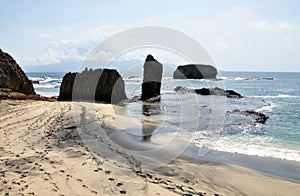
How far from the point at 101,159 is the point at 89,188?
6.97ft

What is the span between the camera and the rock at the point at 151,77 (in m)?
33.4

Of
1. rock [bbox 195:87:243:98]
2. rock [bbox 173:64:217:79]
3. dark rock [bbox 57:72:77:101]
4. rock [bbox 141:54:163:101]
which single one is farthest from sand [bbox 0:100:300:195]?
rock [bbox 173:64:217:79]

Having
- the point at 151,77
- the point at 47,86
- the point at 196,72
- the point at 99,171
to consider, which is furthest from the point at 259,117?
the point at 196,72

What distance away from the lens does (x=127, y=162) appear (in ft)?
27.0

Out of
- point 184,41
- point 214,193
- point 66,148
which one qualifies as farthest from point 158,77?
point 214,193

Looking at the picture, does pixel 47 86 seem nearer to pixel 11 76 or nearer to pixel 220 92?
pixel 220 92

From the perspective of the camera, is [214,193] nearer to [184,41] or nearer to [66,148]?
[66,148]

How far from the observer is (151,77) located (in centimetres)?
3406

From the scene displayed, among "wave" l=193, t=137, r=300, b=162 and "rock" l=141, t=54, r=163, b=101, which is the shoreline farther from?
"rock" l=141, t=54, r=163, b=101

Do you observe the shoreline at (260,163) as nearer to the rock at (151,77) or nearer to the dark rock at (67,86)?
the dark rock at (67,86)

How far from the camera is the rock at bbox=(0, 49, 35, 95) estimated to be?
70.3 feet

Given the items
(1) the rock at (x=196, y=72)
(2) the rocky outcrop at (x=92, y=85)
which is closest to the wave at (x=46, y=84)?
(2) the rocky outcrop at (x=92, y=85)

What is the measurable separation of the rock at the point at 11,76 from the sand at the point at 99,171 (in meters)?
11.2

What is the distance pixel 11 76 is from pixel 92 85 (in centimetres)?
724
